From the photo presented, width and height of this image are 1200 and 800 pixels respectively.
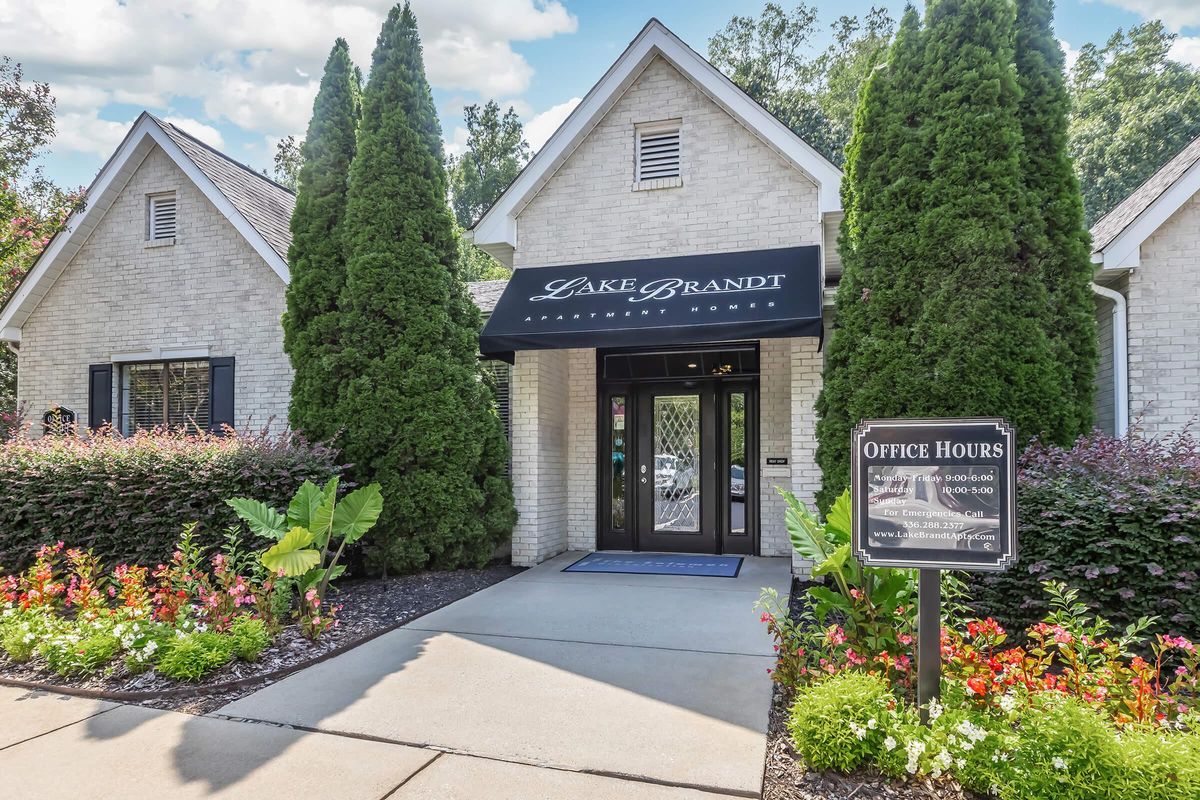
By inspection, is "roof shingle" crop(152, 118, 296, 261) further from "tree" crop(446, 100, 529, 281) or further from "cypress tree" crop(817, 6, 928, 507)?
"tree" crop(446, 100, 529, 281)

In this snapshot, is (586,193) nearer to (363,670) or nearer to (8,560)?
(363,670)

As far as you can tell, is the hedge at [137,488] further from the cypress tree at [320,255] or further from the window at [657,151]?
the window at [657,151]

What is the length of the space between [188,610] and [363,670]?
156 cm

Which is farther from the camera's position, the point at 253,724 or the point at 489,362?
the point at 489,362

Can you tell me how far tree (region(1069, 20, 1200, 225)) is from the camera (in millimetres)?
20688

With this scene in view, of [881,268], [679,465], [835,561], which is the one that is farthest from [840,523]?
[679,465]

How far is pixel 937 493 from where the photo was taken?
10.9 feet

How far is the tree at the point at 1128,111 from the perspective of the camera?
20688 mm

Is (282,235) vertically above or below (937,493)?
above

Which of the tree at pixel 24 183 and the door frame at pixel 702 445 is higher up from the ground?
the tree at pixel 24 183

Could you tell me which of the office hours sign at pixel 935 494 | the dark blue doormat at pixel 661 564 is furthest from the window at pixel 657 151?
the office hours sign at pixel 935 494

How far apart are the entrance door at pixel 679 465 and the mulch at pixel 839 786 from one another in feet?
19.1

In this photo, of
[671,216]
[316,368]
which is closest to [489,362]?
[316,368]

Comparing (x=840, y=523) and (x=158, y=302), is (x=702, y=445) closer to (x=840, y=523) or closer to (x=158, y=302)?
(x=840, y=523)
